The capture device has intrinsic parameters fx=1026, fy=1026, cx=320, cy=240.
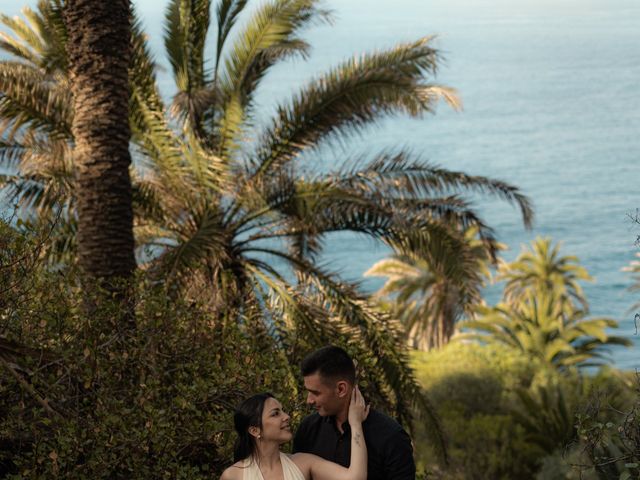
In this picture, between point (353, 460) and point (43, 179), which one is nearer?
point (353, 460)

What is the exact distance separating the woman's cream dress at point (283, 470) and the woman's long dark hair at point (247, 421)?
0.04 meters

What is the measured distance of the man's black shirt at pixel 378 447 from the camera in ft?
13.3

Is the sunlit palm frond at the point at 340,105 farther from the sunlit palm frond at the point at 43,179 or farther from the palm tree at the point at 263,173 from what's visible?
the sunlit palm frond at the point at 43,179

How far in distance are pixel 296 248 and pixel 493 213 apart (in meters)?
102

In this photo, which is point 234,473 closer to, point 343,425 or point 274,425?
point 274,425

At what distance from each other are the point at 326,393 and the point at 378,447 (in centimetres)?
31

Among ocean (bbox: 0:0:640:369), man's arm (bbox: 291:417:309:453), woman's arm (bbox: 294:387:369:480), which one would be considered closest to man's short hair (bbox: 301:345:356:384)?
woman's arm (bbox: 294:387:369:480)

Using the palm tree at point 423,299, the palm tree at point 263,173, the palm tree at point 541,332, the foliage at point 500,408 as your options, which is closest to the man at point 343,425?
the palm tree at point 263,173

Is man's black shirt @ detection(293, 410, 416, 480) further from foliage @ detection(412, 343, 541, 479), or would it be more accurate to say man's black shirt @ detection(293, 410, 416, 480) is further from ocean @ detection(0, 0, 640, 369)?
ocean @ detection(0, 0, 640, 369)

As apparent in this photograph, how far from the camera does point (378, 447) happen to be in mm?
4074

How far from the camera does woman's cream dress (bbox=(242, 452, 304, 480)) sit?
13.2 ft

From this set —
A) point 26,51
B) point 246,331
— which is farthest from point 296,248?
point 26,51

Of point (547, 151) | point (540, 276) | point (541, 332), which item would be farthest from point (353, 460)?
point (547, 151)

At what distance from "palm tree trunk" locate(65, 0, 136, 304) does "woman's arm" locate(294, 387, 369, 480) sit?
21.8 feet
